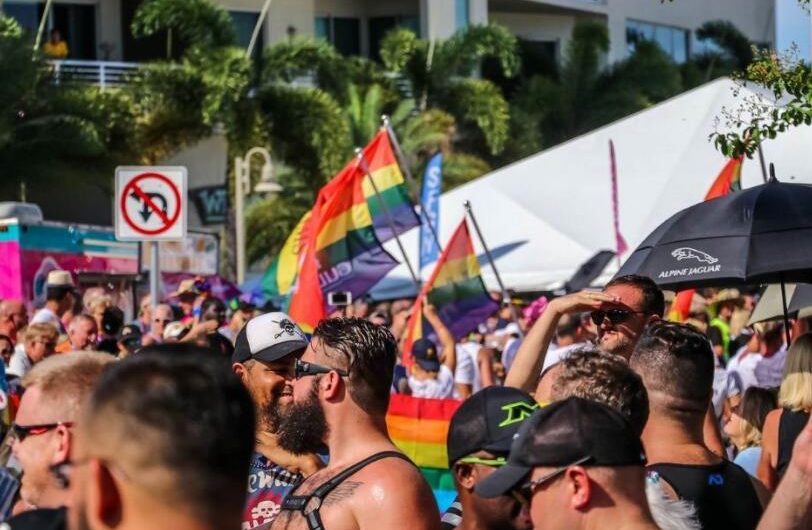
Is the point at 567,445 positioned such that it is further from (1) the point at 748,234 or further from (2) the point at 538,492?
(1) the point at 748,234

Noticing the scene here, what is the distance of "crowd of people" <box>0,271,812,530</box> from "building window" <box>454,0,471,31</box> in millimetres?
44444

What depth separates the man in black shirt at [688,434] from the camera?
501 centimetres

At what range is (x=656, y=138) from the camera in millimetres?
20578

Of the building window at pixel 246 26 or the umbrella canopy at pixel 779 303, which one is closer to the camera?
the umbrella canopy at pixel 779 303

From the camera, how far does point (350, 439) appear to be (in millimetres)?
4871

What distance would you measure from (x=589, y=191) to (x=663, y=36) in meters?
40.9

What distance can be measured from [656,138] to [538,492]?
17.4 meters

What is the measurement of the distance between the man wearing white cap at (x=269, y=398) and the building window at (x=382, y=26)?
45387 millimetres

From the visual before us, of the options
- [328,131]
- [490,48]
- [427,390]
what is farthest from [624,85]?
[427,390]

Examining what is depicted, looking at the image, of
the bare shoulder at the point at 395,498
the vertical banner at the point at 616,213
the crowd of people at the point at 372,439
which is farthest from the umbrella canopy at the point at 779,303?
the vertical banner at the point at 616,213

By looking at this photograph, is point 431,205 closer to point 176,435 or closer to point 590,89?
point 176,435

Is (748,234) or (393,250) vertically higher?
(748,234)

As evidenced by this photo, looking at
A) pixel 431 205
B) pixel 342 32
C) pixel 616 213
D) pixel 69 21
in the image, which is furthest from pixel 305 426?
pixel 342 32

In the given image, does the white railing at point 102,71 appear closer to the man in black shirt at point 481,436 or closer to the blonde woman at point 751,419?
the blonde woman at point 751,419
